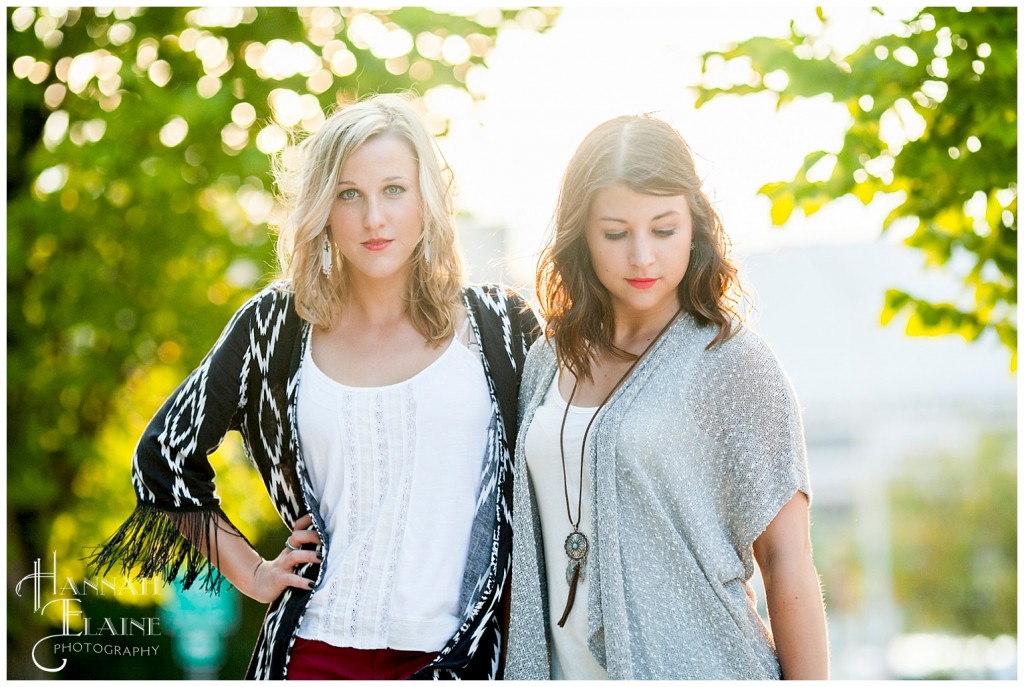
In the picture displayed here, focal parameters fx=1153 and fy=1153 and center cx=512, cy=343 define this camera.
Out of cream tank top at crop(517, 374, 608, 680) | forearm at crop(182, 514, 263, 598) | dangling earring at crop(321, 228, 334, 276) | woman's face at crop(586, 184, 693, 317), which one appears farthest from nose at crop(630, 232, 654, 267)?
forearm at crop(182, 514, 263, 598)

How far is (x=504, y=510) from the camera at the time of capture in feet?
8.32

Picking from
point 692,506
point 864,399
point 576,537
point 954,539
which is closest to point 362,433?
point 576,537

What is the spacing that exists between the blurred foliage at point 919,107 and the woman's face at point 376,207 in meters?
0.95

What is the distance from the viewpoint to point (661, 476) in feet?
7.33

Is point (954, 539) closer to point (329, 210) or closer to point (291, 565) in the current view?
point (291, 565)

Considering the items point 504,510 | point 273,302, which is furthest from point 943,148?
point 273,302

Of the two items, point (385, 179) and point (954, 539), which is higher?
point (385, 179)

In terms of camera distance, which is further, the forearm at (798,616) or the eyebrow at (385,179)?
the eyebrow at (385,179)

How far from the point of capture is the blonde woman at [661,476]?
87.4 inches

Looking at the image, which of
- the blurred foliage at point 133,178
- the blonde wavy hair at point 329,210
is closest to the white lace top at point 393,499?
the blonde wavy hair at point 329,210

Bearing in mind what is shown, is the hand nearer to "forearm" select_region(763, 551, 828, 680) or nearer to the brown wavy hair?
the brown wavy hair

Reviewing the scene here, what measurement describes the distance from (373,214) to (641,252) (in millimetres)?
603

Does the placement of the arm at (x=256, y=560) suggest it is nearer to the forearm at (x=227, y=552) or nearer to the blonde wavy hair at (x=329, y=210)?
the forearm at (x=227, y=552)

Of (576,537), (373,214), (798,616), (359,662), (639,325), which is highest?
(373,214)
